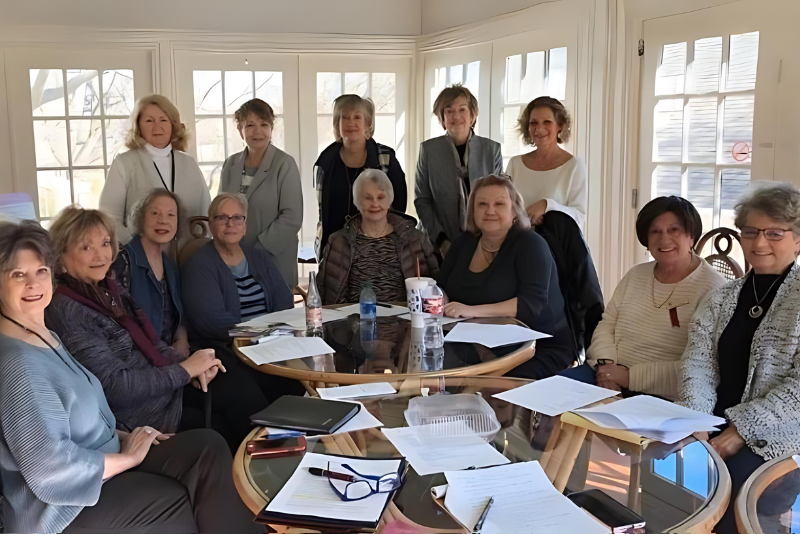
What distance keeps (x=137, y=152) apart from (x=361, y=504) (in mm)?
2421

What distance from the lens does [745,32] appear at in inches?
121

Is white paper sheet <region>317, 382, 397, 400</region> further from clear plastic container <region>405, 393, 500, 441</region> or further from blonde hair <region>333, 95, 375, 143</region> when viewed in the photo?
blonde hair <region>333, 95, 375, 143</region>

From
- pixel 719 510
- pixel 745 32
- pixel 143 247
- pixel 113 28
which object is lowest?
pixel 719 510

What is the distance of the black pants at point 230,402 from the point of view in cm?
245

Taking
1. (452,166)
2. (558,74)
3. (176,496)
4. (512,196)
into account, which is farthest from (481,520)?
(558,74)

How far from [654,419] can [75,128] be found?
443 centimetres

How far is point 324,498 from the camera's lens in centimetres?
125

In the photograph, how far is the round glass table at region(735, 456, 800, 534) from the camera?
1.21 m

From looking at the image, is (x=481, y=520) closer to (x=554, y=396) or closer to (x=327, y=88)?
(x=554, y=396)

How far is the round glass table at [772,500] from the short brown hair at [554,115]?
2.05 metres

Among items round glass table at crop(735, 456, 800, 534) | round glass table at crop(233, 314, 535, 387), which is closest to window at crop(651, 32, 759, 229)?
round glass table at crop(233, 314, 535, 387)

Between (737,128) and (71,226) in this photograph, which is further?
(737,128)

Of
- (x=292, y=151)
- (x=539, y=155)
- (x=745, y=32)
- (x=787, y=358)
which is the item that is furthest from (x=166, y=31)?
(x=787, y=358)

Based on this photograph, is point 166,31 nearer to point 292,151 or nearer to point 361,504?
point 292,151
